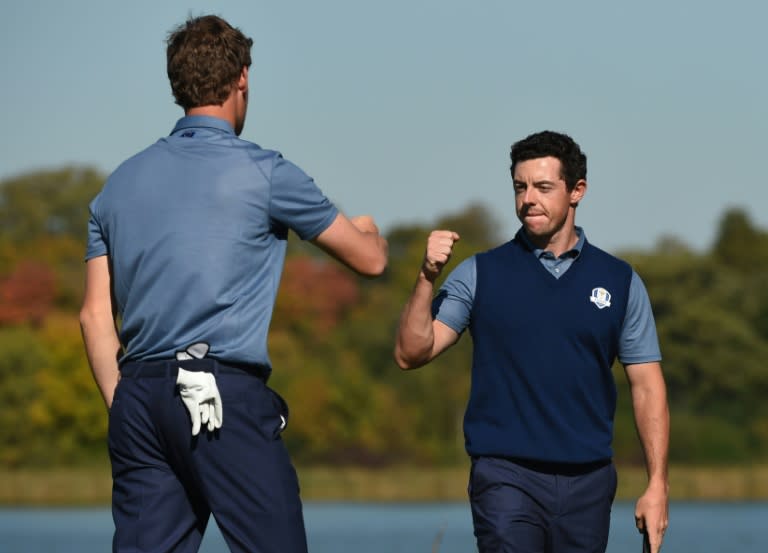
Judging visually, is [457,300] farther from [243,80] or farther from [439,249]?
[243,80]

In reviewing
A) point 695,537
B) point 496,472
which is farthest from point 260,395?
point 695,537

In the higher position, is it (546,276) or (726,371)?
(546,276)

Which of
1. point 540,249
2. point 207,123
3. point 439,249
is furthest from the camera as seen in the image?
point 540,249

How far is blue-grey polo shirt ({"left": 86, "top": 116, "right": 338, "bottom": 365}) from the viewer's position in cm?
511

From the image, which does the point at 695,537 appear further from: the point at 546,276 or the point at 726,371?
the point at 726,371

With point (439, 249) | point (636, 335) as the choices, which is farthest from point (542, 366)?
point (439, 249)

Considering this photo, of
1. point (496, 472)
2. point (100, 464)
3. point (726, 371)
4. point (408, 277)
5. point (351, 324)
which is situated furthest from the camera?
point (408, 277)

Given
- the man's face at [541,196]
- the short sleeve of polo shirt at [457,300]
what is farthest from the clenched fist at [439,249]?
the man's face at [541,196]

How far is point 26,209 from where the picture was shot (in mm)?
87125

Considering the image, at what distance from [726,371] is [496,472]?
59.1 meters

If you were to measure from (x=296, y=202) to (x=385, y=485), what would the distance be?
Answer: 4682 centimetres

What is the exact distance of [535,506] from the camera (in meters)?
6.49

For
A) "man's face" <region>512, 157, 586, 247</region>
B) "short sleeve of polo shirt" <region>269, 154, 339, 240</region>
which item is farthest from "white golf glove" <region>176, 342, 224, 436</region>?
"man's face" <region>512, 157, 586, 247</region>

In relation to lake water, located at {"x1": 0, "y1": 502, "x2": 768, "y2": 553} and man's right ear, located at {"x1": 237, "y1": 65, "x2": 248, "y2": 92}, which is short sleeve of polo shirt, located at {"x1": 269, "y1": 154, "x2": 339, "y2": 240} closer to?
man's right ear, located at {"x1": 237, "y1": 65, "x2": 248, "y2": 92}
